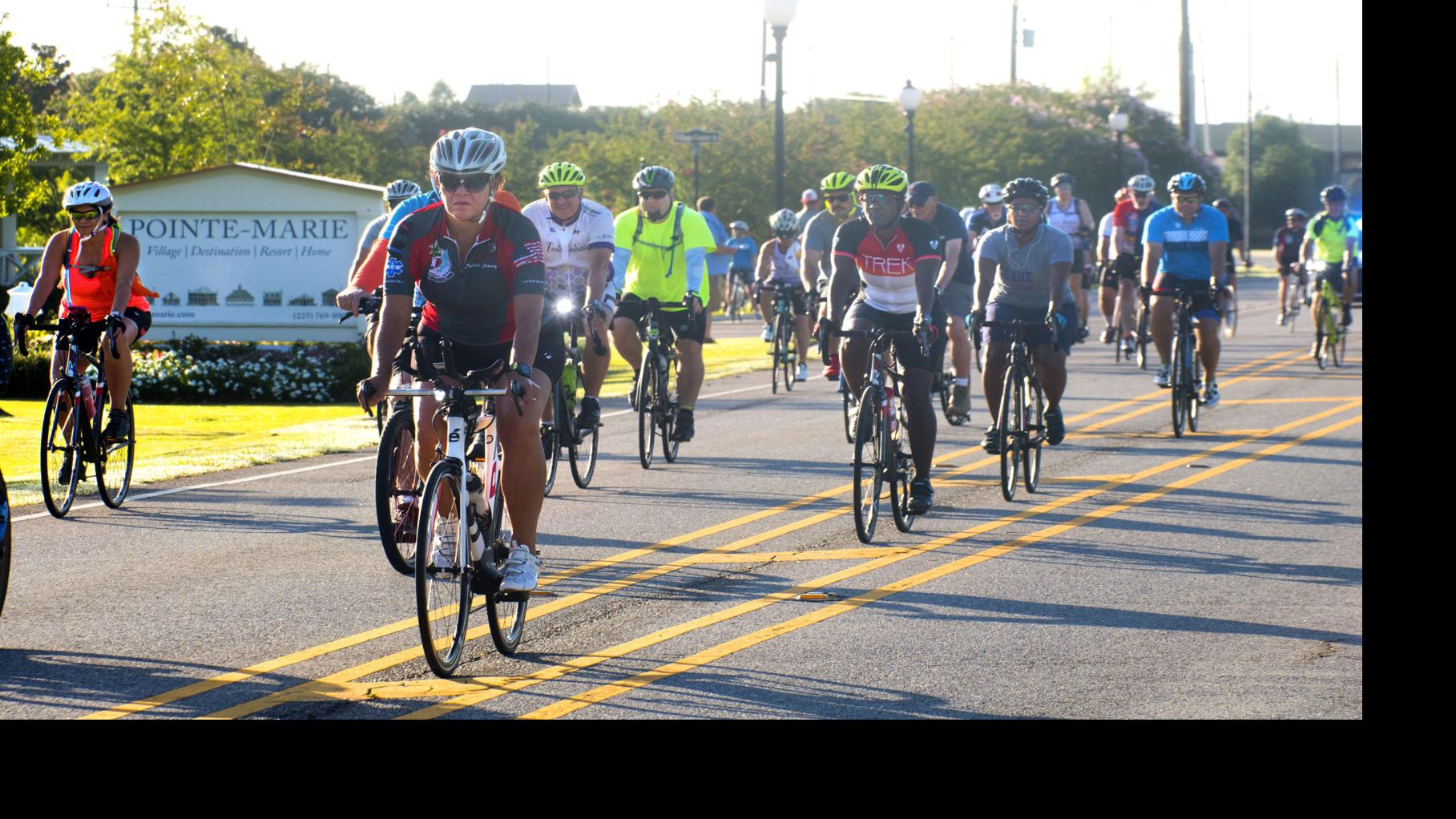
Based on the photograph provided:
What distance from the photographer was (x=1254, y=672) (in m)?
6.68

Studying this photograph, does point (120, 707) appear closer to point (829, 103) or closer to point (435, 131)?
point (829, 103)

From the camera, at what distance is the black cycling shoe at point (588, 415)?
11.6m

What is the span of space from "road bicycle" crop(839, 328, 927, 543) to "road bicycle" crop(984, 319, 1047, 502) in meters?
1.16

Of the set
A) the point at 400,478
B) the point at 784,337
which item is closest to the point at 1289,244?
the point at 784,337

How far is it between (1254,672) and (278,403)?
14659 mm

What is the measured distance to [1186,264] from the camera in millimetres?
14914

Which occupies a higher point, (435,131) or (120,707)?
(435,131)

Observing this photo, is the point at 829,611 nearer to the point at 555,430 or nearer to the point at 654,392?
the point at 555,430

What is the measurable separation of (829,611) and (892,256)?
9.60ft

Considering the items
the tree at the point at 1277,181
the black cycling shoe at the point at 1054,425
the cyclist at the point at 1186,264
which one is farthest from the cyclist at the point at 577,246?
the tree at the point at 1277,181

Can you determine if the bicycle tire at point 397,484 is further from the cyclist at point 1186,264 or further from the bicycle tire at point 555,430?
the cyclist at point 1186,264

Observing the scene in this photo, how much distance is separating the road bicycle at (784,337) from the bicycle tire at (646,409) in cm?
607
